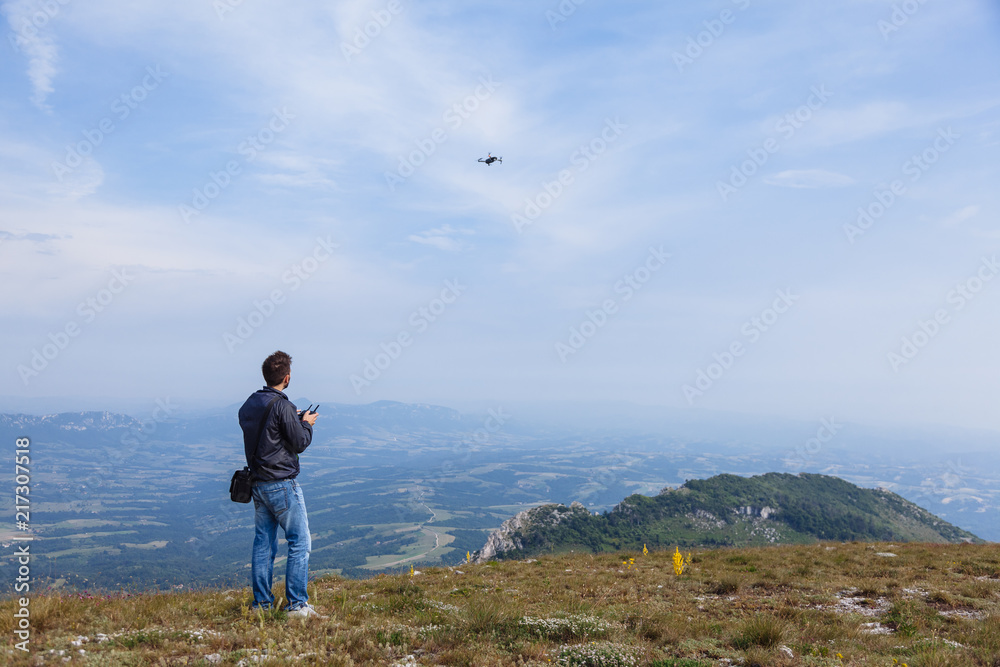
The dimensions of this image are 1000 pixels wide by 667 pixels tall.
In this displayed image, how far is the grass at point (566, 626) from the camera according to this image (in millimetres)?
5773

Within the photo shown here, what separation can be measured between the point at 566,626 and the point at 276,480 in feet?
16.2

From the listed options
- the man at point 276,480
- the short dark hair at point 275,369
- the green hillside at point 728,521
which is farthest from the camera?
the green hillside at point 728,521

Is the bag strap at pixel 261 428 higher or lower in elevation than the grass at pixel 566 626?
higher

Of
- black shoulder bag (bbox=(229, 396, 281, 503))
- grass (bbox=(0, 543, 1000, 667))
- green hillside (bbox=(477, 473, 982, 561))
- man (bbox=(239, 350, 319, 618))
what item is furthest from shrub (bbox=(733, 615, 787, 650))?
green hillside (bbox=(477, 473, 982, 561))

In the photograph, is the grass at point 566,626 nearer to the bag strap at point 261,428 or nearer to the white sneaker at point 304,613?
the white sneaker at point 304,613

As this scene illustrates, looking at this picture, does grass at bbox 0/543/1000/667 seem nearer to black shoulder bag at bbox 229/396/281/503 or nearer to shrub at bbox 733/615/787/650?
shrub at bbox 733/615/787/650

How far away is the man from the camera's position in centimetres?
704

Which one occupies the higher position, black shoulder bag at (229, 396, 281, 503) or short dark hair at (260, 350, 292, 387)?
short dark hair at (260, 350, 292, 387)

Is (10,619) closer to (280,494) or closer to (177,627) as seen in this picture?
(177,627)

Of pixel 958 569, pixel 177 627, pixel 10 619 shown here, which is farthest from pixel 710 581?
pixel 10 619

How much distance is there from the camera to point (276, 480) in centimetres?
711

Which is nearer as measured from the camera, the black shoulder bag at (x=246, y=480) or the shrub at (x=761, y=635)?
the shrub at (x=761, y=635)

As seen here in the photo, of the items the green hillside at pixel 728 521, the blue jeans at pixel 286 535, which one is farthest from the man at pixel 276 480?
the green hillside at pixel 728 521

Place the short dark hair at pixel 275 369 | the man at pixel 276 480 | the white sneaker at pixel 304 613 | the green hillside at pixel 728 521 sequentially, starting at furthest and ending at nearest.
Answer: the green hillside at pixel 728 521 → the short dark hair at pixel 275 369 → the man at pixel 276 480 → the white sneaker at pixel 304 613
